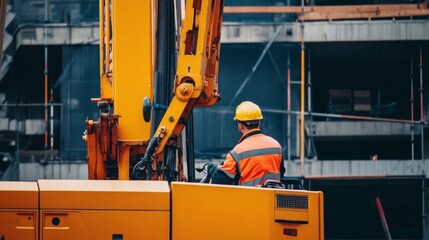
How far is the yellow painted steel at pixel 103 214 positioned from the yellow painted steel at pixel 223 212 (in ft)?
0.46

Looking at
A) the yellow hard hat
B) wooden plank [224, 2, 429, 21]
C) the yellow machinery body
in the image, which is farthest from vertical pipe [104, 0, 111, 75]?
wooden plank [224, 2, 429, 21]

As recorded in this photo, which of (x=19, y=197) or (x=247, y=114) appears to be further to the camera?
(x=247, y=114)

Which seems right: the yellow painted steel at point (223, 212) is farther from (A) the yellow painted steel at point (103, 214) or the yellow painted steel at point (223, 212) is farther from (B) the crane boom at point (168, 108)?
(B) the crane boom at point (168, 108)

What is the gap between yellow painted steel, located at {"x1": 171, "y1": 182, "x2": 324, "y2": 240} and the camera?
347 inches

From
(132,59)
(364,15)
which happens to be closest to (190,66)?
(132,59)

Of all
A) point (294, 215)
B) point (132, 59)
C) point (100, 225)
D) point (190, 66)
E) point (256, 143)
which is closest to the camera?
point (100, 225)

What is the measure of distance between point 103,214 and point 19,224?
707mm

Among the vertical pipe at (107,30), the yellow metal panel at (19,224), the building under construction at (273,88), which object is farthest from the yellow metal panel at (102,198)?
the building under construction at (273,88)

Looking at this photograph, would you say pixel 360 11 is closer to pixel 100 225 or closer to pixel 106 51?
pixel 106 51

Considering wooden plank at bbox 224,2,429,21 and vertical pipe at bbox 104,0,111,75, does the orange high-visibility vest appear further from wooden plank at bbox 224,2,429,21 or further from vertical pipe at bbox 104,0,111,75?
wooden plank at bbox 224,2,429,21

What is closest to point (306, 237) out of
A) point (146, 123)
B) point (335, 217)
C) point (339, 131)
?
point (146, 123)

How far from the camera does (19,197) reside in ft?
28.9

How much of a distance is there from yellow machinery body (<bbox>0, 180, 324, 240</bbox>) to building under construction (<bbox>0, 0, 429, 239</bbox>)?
15740 mm

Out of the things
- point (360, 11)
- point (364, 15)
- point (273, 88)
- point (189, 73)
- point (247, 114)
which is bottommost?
point (247, 114)
